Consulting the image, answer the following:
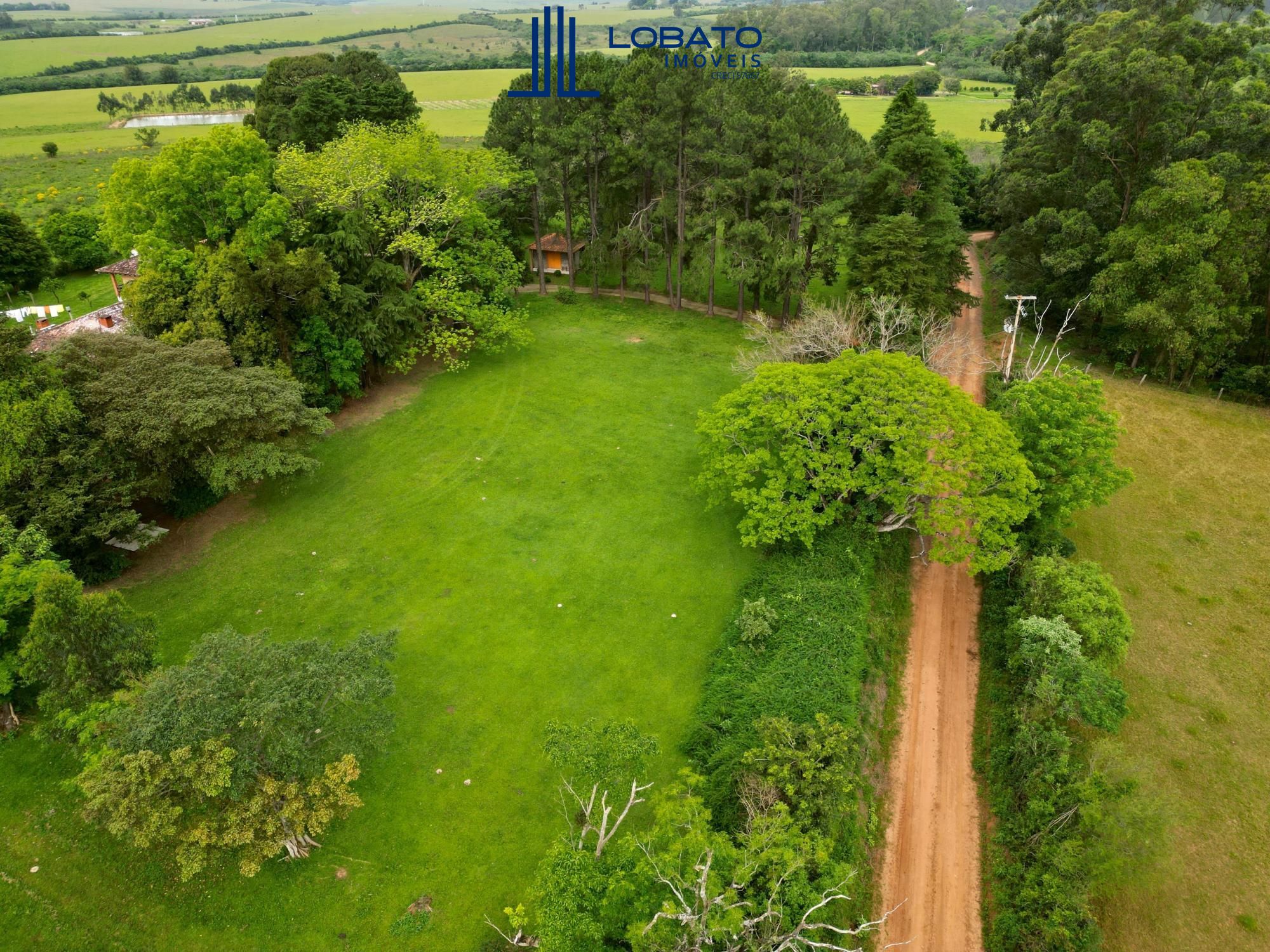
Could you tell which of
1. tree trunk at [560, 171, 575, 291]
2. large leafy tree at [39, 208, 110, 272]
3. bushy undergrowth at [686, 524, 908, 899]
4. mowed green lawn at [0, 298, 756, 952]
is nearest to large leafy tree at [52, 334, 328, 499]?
mowed green lawn at [0, 298, 756, 952]

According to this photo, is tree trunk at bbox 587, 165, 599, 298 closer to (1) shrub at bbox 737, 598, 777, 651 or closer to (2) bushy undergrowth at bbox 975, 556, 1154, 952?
(1) shrub at bbox 737, 598, 777, 651

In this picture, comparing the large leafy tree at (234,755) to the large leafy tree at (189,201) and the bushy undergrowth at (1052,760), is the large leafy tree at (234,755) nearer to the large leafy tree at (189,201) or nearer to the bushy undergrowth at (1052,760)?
the bushy undergrowth at (1052,760)

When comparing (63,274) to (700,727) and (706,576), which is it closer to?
(706,576)

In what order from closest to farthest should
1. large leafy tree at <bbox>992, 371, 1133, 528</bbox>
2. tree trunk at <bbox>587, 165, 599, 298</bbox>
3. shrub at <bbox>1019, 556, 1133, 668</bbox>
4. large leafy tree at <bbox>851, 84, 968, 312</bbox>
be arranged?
shrub at <bbox>1019, 556, 1133, 668</bbox> → large leafy tree at <bbox>992, 371, 1133, 528</bbox> → large leafy tree at <bbox>851, 84, 968, 312</bbox> → tree trunk at <bbox>587, 165, 599, 298</bbox>

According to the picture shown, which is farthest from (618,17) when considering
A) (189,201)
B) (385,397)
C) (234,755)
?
(234,755)

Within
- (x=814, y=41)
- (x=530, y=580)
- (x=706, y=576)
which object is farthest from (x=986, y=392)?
(x=814, y=41)

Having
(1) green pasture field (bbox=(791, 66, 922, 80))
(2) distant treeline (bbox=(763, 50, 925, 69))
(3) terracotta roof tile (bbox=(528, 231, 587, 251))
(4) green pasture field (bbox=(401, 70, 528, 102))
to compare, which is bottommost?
(3) terracotta roof tile (bbox=(528, 231, 587, 251))

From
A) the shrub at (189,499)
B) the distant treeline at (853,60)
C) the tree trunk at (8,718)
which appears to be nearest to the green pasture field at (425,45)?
the distant treeline at (853,60)

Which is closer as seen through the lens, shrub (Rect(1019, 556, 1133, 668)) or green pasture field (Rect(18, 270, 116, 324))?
shrub (Rect(1019, 556, 1133, 668))
